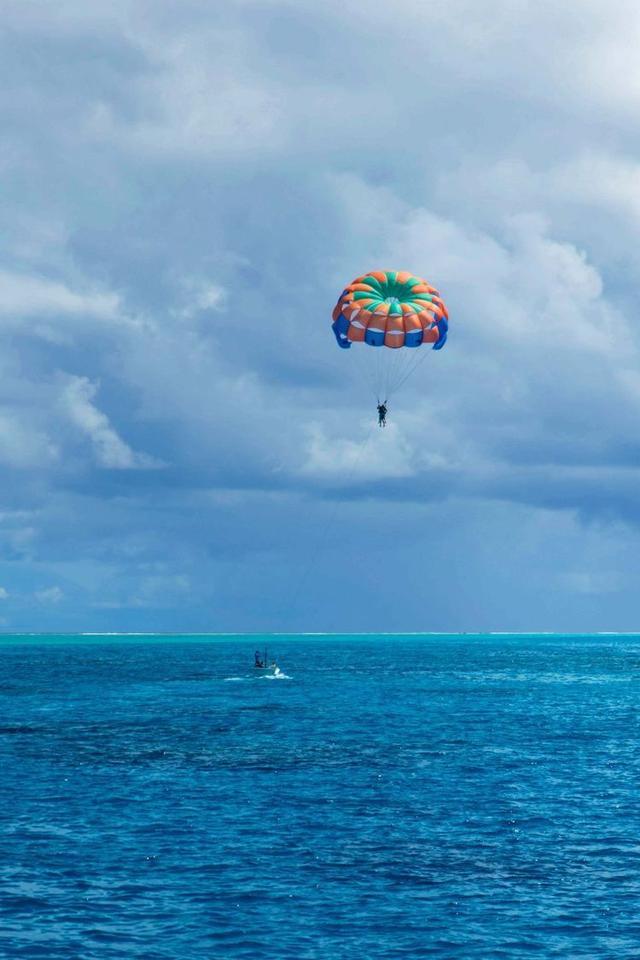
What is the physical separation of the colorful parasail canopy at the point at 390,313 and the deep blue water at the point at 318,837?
984 inches

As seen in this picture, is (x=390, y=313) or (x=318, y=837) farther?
(x=390, y=313)

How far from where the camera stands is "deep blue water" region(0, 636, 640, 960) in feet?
88.8

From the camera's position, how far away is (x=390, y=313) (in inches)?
2456

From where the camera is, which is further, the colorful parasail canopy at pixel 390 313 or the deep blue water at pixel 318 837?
the colorful parasail canopy at pixel 390 313

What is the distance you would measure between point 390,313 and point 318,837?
34.8m

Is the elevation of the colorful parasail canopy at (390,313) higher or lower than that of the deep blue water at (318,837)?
higher

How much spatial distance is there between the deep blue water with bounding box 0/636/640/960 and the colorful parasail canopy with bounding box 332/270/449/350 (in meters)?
25.0

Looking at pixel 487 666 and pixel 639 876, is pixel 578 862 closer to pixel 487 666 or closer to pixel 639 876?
pixel 639 876

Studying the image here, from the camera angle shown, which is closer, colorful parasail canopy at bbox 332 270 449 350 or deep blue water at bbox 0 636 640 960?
deep blue water at bbox 0 636 640 960

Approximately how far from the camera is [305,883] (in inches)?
1230

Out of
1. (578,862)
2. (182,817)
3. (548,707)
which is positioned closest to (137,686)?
(548,707)

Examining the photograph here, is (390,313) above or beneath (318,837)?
above

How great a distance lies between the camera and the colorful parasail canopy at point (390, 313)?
205 ft

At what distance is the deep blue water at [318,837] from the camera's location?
88.8ft
